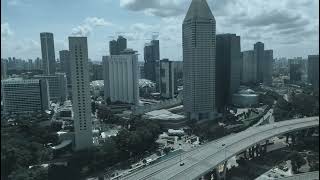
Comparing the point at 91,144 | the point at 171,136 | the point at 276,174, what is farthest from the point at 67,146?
the point at 276,174

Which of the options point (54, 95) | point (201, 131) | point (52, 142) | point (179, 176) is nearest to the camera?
point (179, 176)

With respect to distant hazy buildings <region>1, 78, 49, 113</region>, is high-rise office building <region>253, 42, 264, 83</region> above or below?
above

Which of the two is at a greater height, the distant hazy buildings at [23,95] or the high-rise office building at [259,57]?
the high-rise office building at [259,57]

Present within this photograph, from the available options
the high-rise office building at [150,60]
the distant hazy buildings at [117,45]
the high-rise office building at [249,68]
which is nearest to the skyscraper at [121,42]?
the distant hazy buildings at [117,45]

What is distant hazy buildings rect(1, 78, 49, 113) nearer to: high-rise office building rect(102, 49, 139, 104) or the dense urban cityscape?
the dense urban cityscape

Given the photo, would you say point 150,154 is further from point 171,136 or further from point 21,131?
point 21,131

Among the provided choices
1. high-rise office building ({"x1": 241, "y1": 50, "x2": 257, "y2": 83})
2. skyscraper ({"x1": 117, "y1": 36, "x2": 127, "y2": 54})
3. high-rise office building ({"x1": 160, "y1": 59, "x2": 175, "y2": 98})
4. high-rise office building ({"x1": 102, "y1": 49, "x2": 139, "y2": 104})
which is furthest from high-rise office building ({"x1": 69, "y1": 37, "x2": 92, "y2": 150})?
skyscraper ({"x1": 117, "y1": 36, "x2": 127, "y2": 54})

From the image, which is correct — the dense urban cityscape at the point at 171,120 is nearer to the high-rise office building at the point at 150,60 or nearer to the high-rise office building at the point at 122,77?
the high-rise office building at the point at 122,77
